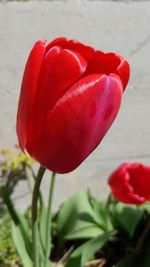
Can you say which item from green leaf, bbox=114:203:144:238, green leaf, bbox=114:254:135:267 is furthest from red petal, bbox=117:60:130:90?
green leaf, bbox=114:203:144:238

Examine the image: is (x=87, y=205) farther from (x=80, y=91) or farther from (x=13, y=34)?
(x=80, y=91)

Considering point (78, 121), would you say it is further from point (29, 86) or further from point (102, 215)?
point (102, 215)

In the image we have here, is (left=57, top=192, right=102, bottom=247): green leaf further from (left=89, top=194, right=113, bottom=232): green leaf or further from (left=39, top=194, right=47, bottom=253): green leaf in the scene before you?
(left=39, top=194, right=47, bottom=253): green leaf

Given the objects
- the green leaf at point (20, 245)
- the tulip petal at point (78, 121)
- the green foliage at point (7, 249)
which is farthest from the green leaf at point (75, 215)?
the tulip petal at point (78, 121)

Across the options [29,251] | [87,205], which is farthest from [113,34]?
[29,251]

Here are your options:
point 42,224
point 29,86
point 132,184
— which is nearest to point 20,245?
point 42,224

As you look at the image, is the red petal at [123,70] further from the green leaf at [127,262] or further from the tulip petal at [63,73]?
the green leaf at [127,262]
